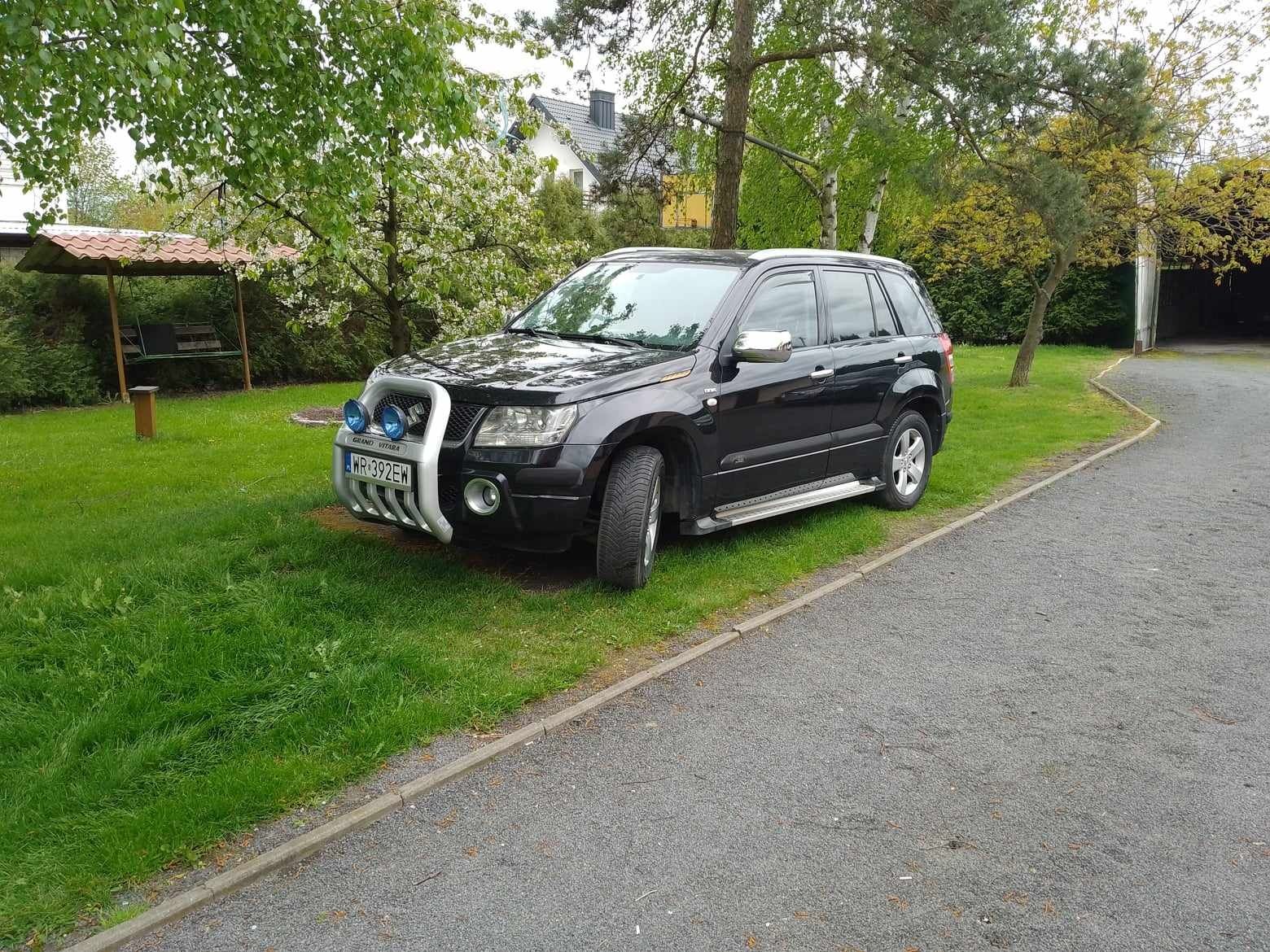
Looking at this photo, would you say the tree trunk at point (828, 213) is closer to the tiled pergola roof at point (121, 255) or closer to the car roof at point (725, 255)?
the tiled pergola roof at point (121, 255)

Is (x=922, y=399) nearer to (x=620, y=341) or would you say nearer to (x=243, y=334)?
(x=620, y=341)

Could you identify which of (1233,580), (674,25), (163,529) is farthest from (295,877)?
(674,25)

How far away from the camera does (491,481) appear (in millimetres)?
5004

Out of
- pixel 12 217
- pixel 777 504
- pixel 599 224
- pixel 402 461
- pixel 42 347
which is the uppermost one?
pixel 12 217

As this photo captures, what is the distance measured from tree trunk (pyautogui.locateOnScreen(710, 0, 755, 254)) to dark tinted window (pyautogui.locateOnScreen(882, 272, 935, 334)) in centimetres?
321

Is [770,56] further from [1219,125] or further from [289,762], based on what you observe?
[289,762]

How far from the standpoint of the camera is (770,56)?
1098 cm

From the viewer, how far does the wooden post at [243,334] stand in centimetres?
1545

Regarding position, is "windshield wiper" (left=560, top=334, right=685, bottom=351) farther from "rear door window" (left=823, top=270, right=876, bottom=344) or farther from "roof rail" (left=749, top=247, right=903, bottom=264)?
"rear door window" (left=823, top=270, right=876, bottom=344)

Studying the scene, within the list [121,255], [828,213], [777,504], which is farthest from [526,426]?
[828,213]

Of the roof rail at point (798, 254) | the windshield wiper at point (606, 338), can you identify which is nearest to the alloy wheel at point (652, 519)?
the windshield wiper at point (606, 338)

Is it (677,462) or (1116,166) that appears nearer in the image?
(677,462)

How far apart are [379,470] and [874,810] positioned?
3.02m

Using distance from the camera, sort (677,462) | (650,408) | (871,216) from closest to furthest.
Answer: (650,408) < (677,462) < (871,216)
